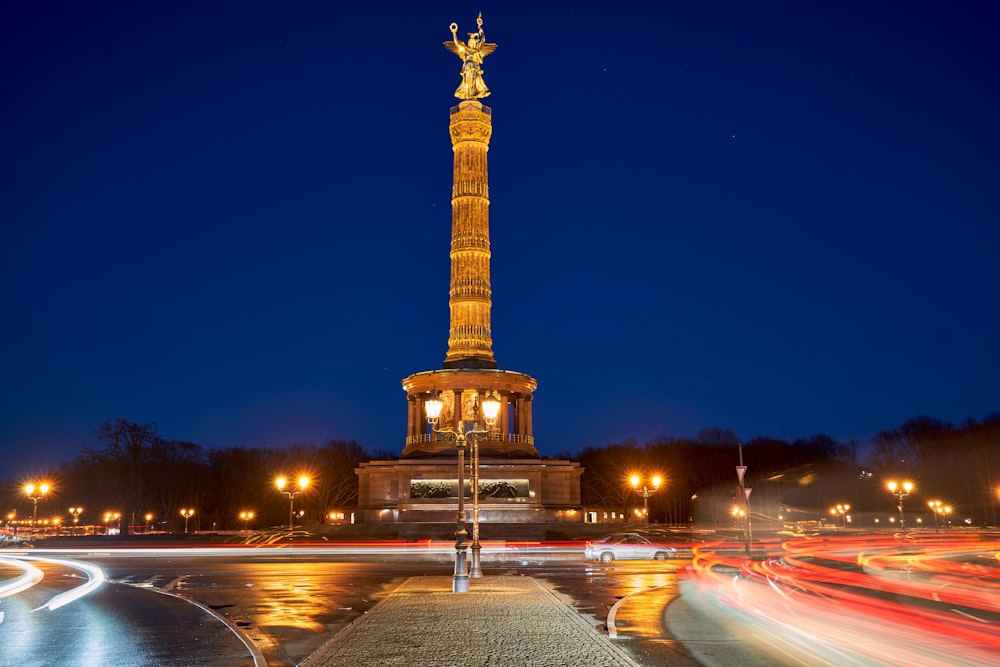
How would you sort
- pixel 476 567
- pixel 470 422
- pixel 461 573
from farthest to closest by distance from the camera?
pixel 470 422 → pixel 476 567 → pixel 461 573

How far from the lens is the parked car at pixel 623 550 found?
101 feet

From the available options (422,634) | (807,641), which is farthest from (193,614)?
(807,641)

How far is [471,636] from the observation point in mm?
11312

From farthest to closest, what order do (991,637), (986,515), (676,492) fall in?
(676,492) → (986,515) → (991,637)

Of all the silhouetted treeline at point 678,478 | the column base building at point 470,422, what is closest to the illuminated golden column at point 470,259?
the column base building at point 470,422

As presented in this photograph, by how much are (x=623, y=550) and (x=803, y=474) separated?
74.0m

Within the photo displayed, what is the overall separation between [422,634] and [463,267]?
4614 cm

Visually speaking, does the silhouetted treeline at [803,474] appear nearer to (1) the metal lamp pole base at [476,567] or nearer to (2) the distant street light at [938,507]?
(2) the distant street light at [938,507]

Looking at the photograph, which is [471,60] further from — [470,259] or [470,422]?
[470,422]

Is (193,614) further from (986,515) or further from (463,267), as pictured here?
(986,515)

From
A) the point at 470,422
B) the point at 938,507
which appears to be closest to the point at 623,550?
the point at 470,422

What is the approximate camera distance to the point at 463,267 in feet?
187

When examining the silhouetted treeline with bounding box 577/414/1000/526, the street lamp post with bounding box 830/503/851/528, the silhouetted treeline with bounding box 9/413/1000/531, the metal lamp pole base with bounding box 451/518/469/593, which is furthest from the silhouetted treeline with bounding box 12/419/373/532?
the metal lamp pole base with bounding box 451/518/469/593

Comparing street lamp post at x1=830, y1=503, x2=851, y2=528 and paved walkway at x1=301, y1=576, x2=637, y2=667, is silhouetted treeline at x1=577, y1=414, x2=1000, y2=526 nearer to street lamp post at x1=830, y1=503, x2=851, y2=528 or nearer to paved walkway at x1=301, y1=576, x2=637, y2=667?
street lamp post at x1=830, y1=503, x2=851, y2=528
